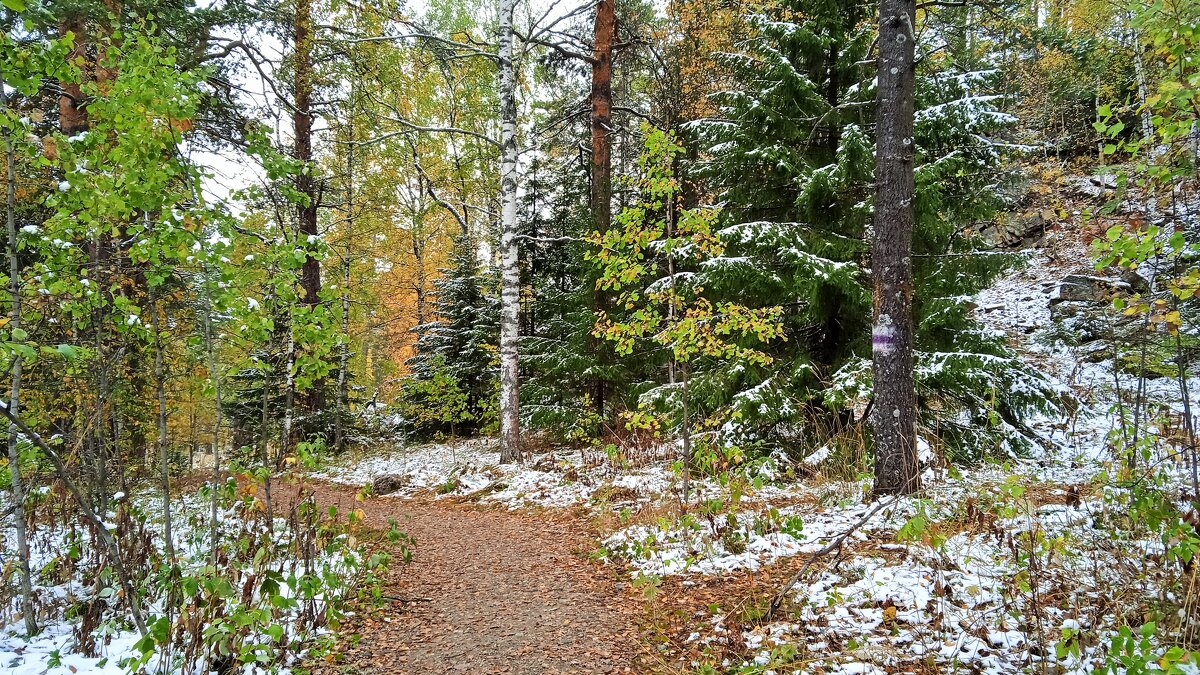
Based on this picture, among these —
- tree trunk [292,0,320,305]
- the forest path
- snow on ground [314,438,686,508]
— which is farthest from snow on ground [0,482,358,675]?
tree trunk [292,0,320,305]

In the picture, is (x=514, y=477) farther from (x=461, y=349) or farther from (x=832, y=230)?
(x=832, y=230)

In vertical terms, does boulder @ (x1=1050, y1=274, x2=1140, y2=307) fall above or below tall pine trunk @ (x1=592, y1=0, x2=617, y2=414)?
below

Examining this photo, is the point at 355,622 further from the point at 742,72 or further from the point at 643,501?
the point at 742,72

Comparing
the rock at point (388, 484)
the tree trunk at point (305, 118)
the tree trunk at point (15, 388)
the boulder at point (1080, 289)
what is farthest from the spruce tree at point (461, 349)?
the boulder at point (1080, 289)

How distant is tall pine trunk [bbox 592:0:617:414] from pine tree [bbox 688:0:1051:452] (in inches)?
103

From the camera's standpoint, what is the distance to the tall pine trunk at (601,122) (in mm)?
10375

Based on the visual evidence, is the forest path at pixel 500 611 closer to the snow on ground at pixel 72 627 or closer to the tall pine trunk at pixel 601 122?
the snow on ground at pixel 72 627

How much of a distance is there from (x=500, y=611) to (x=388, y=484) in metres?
6.38

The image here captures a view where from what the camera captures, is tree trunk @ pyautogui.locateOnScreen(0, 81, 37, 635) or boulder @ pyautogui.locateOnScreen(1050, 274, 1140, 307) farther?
boulder @ pyautogui.locateOnScreen(1050, 274, 1140, 307)

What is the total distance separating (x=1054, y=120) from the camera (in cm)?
1845

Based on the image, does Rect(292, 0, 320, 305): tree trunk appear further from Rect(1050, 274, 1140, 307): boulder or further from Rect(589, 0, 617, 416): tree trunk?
Rect(1050, 274, 1140, 307): boulder

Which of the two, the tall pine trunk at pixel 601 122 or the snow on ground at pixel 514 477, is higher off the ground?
the tall pine trunk at pixel 601 122

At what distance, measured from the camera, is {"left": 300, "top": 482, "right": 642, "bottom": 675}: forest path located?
3734mm

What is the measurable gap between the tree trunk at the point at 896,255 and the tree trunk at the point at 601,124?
5662 mm
